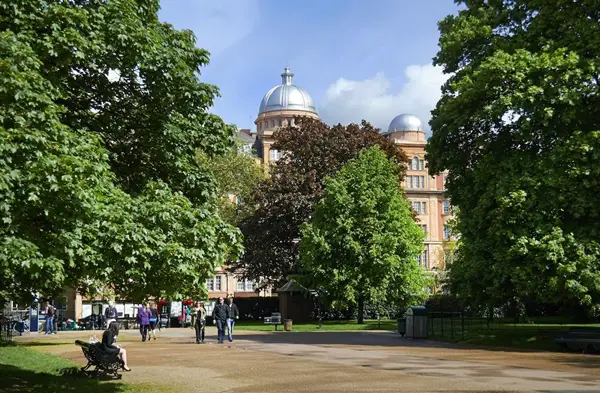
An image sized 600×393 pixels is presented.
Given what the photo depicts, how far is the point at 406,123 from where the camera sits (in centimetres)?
11275

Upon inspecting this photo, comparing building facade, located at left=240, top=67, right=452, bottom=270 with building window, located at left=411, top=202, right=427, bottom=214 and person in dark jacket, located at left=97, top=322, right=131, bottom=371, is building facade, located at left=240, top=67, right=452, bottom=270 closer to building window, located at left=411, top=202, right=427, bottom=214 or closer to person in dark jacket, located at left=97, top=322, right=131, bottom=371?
building window, located at left=411, top=202, right=427, bottom=214

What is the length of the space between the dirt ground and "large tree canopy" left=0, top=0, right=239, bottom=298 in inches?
99.0

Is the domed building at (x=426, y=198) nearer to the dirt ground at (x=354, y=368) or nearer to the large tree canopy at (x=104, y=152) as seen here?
the dirt ground at (x=354, y=368)

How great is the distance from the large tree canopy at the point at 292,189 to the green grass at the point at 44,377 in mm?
29631

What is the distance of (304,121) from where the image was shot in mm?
53750

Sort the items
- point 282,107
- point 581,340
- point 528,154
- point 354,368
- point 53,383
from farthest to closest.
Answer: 1. point 282,107
2. point 528,154
3. point 581,340
4. point 354,368
5. point 53,383

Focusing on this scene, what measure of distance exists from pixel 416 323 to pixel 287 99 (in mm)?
99887

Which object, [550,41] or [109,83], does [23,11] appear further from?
[550,41]

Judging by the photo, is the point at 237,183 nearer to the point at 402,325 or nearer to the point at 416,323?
the point at 402,325

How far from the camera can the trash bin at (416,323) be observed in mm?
30062

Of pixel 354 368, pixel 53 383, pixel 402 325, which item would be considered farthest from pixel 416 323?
pixel 53 383

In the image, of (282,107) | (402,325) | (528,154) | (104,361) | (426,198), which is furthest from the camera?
(282,107)

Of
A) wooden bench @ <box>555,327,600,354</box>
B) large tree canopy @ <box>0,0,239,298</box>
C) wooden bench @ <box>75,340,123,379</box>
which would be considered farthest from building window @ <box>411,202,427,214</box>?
wooden bench @ <box>75,340,123,379</box>

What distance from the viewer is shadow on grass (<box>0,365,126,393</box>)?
1424 centimetres
